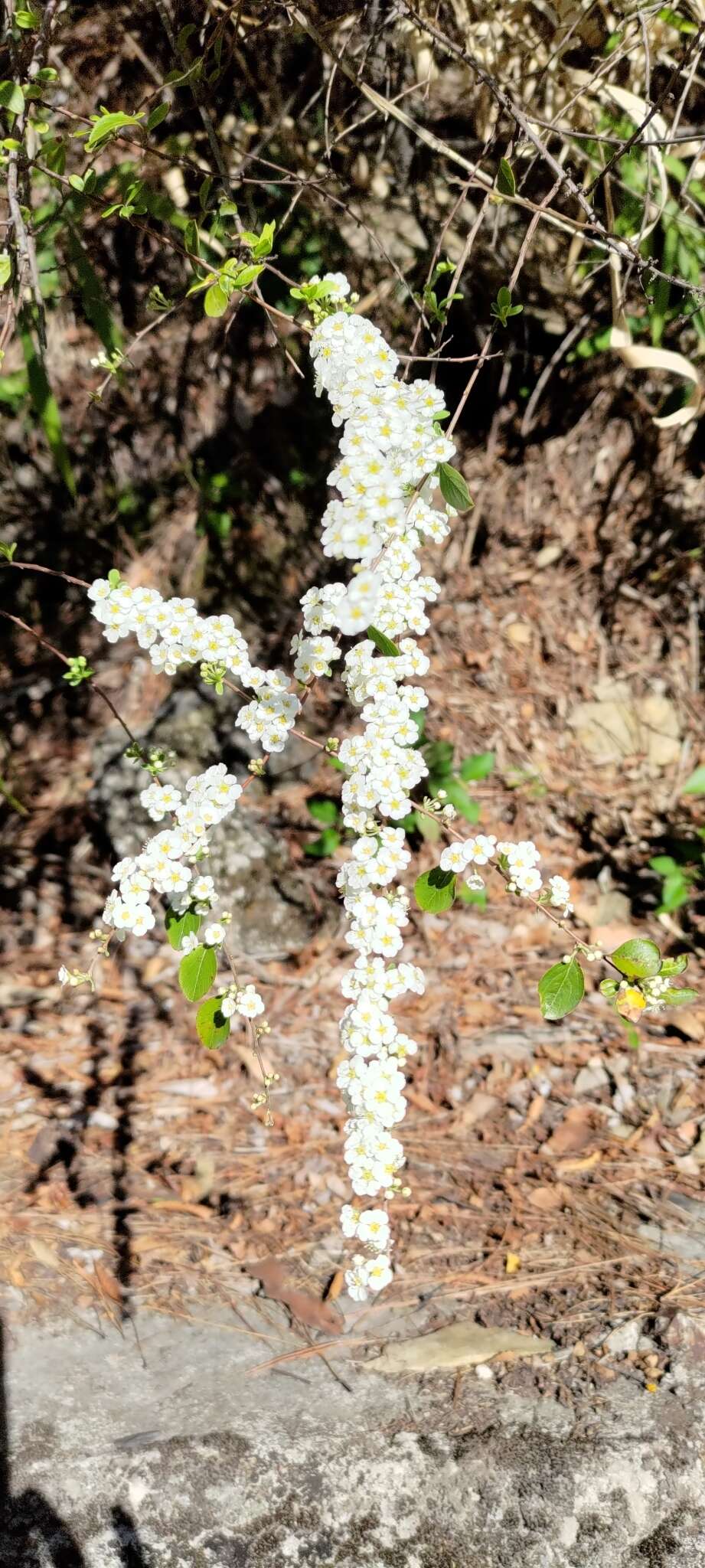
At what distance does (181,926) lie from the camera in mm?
1331

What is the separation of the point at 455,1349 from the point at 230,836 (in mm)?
1257

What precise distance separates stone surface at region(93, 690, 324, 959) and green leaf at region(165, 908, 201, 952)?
3.36ft

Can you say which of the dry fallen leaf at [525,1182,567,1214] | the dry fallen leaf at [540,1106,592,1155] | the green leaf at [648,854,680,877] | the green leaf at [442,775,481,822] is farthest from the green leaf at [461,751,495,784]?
the dry fallen leaf at [525,1182,567,1214]

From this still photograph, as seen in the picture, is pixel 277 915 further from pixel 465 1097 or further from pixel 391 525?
pixel 391 525

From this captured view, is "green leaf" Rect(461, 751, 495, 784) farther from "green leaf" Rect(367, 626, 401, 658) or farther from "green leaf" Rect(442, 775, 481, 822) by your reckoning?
"green leaf" Rect(367, 626, 401, 658)

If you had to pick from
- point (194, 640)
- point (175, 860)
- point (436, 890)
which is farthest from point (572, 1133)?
point (194, 640)

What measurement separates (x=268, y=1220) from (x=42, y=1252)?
1.34 ft

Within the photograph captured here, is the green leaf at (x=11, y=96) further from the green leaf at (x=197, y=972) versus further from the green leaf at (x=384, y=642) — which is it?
the green leaf at (x=197, y=972)

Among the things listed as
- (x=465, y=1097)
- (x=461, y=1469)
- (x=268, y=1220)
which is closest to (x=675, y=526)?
(x=465, y=1097)

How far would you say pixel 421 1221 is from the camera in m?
1.84

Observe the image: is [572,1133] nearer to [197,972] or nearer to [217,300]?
[197,972]

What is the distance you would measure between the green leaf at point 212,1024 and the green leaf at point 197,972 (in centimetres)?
4

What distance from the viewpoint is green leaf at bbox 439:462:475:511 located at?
127 cm

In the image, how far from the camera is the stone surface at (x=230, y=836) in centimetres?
239
